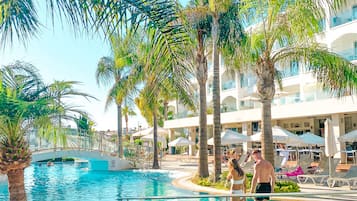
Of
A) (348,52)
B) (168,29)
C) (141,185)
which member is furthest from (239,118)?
(168,29)

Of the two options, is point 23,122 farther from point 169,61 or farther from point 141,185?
point 141,185

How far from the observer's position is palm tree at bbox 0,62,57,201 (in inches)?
302

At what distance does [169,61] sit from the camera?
577 cm

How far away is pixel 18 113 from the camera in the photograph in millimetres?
7738

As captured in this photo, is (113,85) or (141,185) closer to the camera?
(141,185)

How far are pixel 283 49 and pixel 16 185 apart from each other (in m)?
9.98

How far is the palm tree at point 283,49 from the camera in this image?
1291cm

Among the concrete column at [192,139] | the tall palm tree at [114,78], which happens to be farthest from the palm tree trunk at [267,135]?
Result: the concrete column at [192,139]

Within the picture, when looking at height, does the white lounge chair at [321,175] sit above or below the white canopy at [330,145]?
below

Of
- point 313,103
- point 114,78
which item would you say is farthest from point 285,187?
point 114,78

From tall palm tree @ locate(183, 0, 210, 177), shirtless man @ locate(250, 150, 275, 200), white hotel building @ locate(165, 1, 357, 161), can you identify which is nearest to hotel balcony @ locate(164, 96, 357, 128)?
white hotel building @ locate(165, 1, 357, 161)

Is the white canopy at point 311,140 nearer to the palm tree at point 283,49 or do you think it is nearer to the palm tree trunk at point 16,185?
the palm tree at point 283,49

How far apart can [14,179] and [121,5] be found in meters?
5.01

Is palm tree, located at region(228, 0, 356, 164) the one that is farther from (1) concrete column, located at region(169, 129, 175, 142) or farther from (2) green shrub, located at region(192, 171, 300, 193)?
(1) concrete column, located at region(169, 129, 175, 142)
